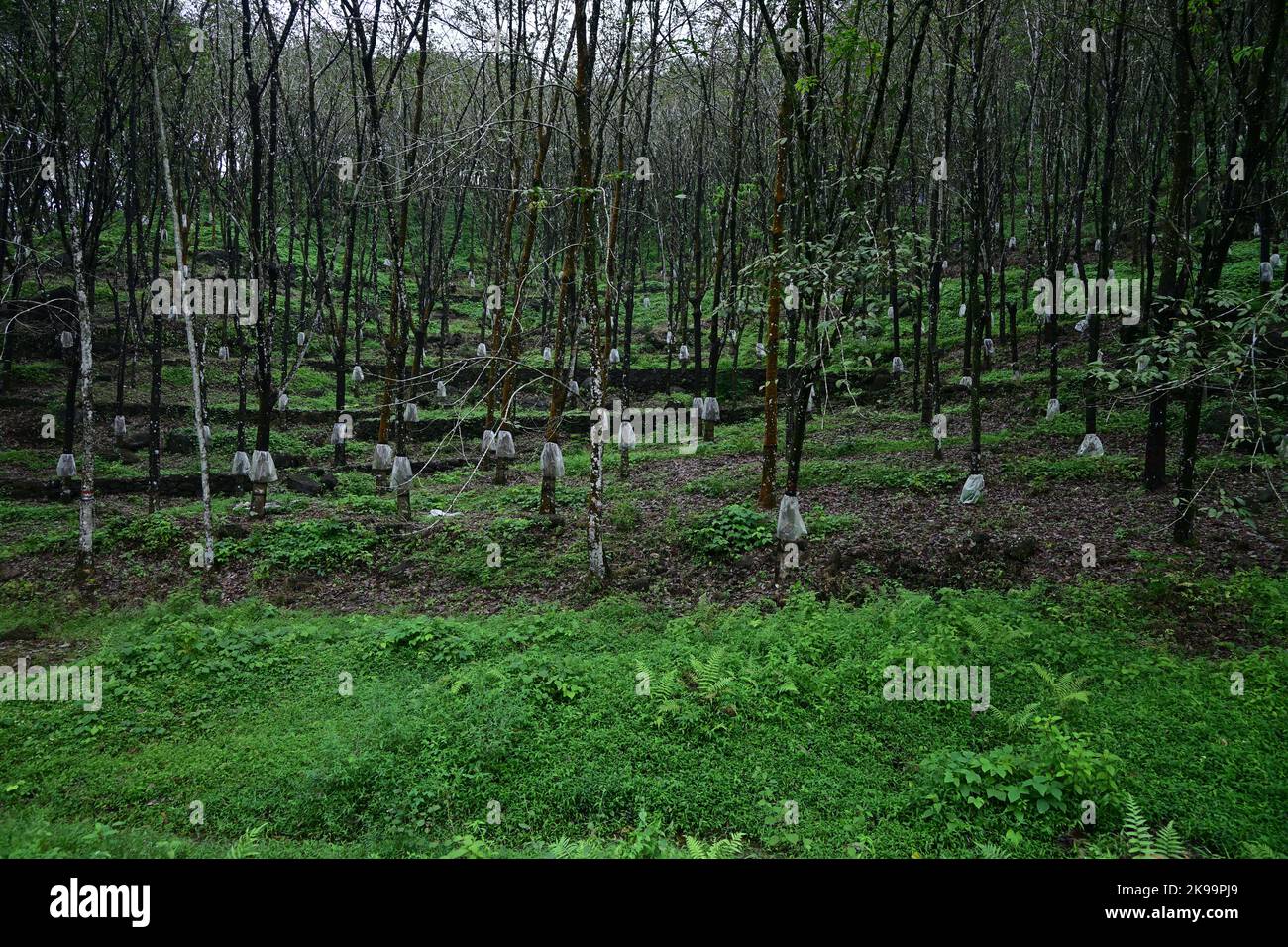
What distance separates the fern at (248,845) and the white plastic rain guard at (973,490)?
10865 mm

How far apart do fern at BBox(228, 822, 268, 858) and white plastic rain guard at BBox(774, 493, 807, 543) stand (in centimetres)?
698

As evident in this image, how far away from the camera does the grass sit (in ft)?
16.1

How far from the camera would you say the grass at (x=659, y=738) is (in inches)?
193

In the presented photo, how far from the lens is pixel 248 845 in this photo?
4.63 m

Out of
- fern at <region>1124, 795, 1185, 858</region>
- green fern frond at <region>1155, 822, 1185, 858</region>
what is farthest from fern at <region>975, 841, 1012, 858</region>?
green fern frond at <region>1155, 822, 1185, 858</region>

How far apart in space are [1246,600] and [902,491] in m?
5.49

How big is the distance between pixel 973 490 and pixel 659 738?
7.97 m

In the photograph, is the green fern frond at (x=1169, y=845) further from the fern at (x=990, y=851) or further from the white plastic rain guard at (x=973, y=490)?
the white plastic rain guard at (x=973, y=490)
